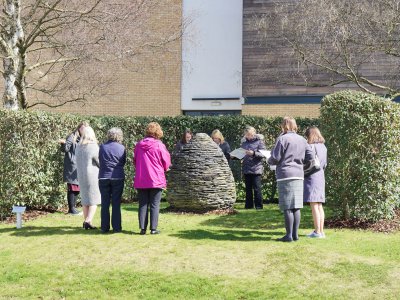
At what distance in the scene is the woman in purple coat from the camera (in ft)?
31.3

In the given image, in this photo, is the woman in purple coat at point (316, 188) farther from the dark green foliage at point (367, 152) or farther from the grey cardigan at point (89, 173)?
the grey cardigan at point (89, 173)

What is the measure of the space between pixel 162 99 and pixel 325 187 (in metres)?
14.4

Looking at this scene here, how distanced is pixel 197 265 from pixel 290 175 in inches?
80.6

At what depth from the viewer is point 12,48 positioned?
14734mm

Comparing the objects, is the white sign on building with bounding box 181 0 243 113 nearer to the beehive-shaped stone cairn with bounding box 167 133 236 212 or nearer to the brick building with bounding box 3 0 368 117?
the brick building with bounding box 3 0 368 117

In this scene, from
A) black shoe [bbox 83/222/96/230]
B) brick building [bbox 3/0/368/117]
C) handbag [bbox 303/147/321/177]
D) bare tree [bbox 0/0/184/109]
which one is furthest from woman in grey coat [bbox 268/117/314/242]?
brick building [bbox 3/0/368/117]

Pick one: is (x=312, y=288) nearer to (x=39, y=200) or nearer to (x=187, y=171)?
(x=187, y=171)

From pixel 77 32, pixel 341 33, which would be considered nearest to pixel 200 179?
pixel 77 32

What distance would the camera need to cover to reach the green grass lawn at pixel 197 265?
7402mm

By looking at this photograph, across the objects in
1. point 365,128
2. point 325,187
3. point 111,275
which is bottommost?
point 111,275

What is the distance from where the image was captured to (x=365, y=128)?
10242 millimetres

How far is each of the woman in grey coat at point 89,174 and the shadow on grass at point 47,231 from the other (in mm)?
245

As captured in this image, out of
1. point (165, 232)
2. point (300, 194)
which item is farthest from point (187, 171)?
point (300, 194)

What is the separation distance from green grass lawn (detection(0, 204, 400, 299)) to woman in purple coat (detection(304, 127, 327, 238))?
33 cm
